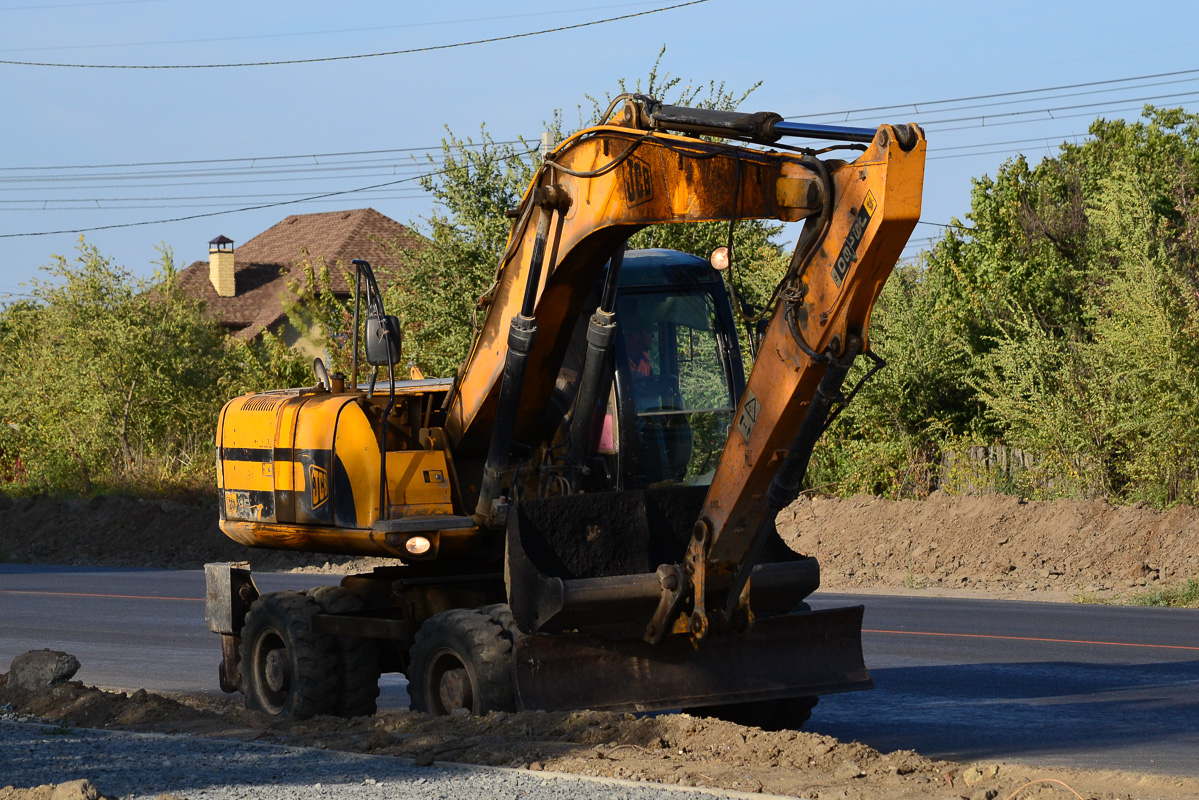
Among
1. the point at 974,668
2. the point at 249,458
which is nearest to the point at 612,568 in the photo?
the point at 249,458

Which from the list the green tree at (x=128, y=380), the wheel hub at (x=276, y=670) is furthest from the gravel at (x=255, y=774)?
the green tree at (x=128, y=380)

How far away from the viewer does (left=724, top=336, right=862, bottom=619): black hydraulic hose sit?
7.00 metres

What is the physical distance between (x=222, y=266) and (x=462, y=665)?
179ft

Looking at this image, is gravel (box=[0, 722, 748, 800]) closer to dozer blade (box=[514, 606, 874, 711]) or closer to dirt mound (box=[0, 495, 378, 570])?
dozer blade (box=[514, 606, 874, 711])

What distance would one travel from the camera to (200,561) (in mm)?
29141

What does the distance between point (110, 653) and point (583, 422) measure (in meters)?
7.35

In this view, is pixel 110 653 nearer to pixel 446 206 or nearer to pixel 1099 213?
pixel 446 206

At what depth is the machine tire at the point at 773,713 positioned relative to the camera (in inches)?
365

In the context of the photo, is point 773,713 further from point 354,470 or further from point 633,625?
point 354,470

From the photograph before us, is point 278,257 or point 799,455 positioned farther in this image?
point 278,257

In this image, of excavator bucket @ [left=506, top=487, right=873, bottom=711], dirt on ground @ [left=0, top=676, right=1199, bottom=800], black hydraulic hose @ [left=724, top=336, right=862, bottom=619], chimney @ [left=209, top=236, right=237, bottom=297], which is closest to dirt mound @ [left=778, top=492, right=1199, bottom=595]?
excavator bucket @ [left=506, top=487, right=873, bottom=711]

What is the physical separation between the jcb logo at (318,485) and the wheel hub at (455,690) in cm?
160

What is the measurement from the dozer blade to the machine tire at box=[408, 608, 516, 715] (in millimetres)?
186

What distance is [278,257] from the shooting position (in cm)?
6294
